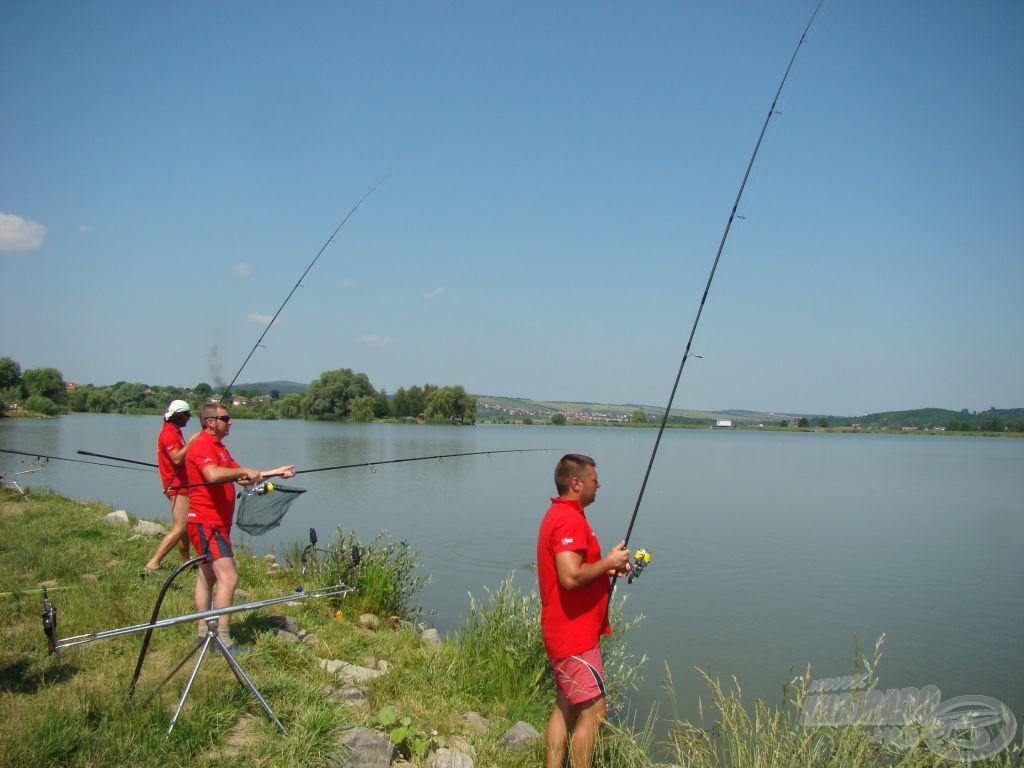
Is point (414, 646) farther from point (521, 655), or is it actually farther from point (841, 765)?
point (841, 765)

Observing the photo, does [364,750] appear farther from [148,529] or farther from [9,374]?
[9,374]

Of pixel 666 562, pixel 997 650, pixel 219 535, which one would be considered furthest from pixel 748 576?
pixel 219 535

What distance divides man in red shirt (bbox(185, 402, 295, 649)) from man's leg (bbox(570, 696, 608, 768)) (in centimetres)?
253

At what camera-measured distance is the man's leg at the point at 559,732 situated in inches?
135

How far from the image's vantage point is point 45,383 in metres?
61.3

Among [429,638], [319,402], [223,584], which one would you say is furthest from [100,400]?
[223,584]

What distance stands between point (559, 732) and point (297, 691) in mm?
1689

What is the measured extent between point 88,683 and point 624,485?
1995cm

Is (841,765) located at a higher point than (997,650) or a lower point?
higher

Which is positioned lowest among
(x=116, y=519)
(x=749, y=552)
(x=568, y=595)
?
(x=749, y=552)

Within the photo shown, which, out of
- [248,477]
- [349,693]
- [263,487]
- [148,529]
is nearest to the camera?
[349,693]

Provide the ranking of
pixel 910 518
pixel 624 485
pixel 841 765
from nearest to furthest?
pixel 841 765 → pixel 910 518 → pixel 624 485

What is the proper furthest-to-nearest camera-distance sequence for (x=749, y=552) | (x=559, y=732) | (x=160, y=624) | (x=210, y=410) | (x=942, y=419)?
(x=942, y=419) < (x=749, y=552) < (x=210, y=410) < (x=559, y=732) < (x=160, y=624)

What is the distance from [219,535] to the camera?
4805 mm
